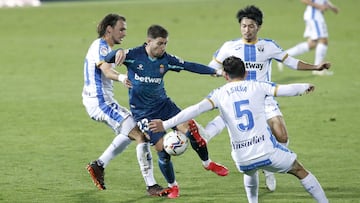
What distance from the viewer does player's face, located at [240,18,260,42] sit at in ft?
38.5

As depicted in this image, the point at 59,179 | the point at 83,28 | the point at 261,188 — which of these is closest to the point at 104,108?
the point at 59,179

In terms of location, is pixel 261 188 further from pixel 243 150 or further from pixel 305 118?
pixel 305 118

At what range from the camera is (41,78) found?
880 inches

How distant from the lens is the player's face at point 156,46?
10.8 meters

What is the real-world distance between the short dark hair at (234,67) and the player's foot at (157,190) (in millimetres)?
2117

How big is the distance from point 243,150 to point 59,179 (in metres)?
3.50

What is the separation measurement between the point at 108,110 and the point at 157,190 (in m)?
1.26

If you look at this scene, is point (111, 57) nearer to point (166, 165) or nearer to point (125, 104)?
point (166, 165)

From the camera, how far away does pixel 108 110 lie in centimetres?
1159

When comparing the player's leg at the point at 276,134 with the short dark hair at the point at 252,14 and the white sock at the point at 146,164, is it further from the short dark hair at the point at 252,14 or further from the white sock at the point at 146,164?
the white sock at the point at 146,164

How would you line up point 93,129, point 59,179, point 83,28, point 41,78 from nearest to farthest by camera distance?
point 59,179 → point 93,129 → point 41,78 → point 83,28

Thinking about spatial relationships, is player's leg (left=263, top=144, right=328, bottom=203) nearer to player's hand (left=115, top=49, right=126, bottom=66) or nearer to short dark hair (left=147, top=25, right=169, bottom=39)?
short dark hair (left=147, top=25, right=169, bottom=39)

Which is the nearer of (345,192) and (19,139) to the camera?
(345,192)

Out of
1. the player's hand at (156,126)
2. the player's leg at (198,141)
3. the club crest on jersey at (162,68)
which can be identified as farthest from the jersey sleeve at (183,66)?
the player's hand at (156,126)
